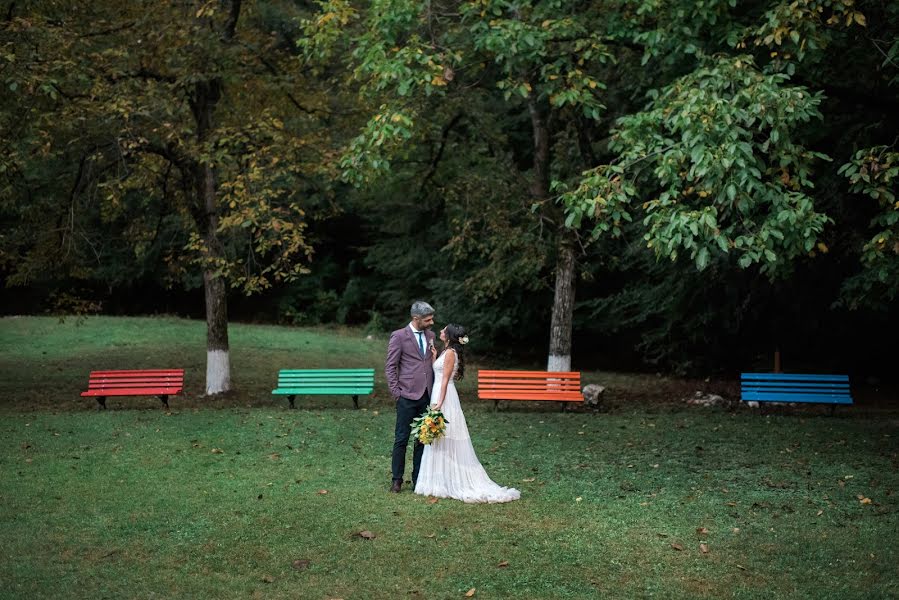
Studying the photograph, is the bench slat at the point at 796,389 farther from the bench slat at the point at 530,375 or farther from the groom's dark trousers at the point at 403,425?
the groom's dark trousers at the point at 403,425

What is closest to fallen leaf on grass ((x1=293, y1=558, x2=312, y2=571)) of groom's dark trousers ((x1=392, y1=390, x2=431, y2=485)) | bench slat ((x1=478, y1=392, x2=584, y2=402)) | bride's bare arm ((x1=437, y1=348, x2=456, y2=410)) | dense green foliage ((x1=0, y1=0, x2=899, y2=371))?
groom's dark trousers ((x1=392, y1=390, x2=431, y2=485))

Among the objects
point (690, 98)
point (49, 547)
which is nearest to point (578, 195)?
point (690, 98)

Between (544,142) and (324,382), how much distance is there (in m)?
6.44

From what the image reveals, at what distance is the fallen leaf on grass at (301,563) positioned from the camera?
6.77m

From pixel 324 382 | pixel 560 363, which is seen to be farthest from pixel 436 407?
pixel 560 363

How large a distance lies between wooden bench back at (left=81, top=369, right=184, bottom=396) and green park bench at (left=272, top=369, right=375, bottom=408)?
1719 mm

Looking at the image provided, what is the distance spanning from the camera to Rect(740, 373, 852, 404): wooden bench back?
15.0m

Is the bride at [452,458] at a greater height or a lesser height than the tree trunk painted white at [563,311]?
lesser

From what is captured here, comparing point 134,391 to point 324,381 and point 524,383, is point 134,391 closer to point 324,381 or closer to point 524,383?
point 324,381

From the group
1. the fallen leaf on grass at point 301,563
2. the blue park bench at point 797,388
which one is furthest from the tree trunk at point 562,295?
the fallen leaf on grass at point 301,563

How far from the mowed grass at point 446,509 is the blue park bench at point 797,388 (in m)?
0.34

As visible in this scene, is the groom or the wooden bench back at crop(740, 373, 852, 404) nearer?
the groom

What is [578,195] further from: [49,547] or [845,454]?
[49,547]

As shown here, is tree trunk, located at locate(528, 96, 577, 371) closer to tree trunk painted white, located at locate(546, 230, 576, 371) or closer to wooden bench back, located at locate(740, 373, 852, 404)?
tree trunk painted white, located at locate(546, 230, 576, 371)
